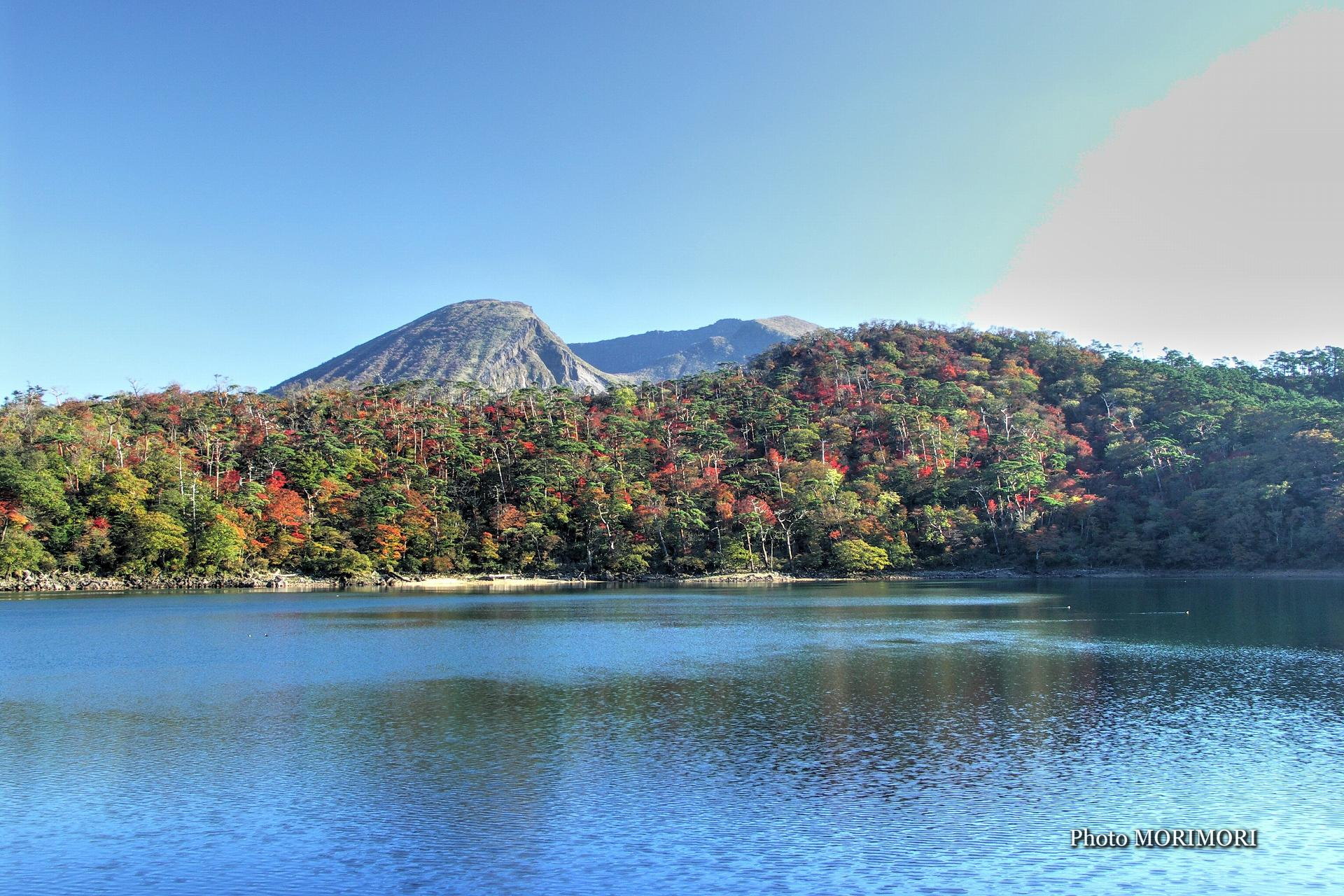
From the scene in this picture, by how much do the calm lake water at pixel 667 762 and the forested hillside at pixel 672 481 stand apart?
3296 cm

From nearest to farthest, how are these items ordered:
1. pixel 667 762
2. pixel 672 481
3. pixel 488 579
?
pixel 667 762 < pixel 488 579 < pixel 672 481

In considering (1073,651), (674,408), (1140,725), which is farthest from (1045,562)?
(1140,725)

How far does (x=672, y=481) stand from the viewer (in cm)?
7575

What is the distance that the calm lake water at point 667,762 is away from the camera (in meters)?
10.5

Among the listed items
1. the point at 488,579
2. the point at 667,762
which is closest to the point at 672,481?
the point at 488,579

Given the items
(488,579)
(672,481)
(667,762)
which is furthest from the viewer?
(672,481)

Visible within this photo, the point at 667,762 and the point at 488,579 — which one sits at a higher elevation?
the point at 667,762

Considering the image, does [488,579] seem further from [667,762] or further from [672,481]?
[667,762]

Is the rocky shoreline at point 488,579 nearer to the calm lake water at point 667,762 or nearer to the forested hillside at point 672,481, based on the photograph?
the forested hillside at point 672,481

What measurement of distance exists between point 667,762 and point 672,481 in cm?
6087

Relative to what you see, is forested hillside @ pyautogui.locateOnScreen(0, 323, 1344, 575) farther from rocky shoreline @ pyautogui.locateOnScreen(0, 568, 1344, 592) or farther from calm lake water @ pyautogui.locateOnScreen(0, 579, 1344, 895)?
calm lake water @ pyautogui.locateOnScreen(0, 579, 1344, 895)

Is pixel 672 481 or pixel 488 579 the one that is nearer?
pixel 488 579

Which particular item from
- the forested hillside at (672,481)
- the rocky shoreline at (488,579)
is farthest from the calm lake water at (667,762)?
the forested hillside at (672,481)

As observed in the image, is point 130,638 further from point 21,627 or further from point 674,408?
point 674,408
